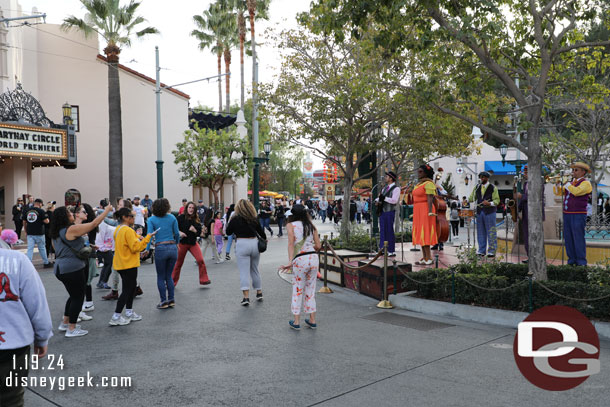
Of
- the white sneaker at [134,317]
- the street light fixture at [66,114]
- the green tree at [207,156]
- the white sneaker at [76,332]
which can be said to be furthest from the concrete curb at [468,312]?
the green tree at [207,156]

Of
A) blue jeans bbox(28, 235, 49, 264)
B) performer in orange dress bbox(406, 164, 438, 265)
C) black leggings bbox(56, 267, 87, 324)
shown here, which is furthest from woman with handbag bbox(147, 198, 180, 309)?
blue jeans bbox(28, 235, 49, 264)

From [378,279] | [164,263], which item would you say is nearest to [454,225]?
[378,279]

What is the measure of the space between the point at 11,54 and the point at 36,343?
2181cm

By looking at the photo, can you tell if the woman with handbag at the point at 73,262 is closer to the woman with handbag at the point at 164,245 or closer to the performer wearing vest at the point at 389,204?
the woman with handbag at the point at 164,245

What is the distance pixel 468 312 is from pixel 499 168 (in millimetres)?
33519

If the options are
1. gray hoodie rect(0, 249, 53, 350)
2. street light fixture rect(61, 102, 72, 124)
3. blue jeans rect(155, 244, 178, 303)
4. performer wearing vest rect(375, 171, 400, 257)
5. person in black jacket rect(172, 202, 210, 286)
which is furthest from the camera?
street light fixture rect(61, 102, 72, 124)

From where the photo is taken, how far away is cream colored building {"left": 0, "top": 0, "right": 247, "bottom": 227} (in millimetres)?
21312

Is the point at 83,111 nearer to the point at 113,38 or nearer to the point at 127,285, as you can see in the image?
the point at 113,38

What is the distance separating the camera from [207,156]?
1189 inches

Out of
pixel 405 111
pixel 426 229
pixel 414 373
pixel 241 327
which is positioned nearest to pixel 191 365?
pixel 241 327

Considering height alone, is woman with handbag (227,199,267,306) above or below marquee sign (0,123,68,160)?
below

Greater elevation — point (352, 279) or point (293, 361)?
point (352, 279)

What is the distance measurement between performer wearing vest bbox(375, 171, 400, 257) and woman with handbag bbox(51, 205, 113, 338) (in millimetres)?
5901

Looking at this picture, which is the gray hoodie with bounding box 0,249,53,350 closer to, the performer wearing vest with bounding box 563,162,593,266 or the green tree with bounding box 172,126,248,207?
the performer wearing vest with bounding box 563,162,593,266
